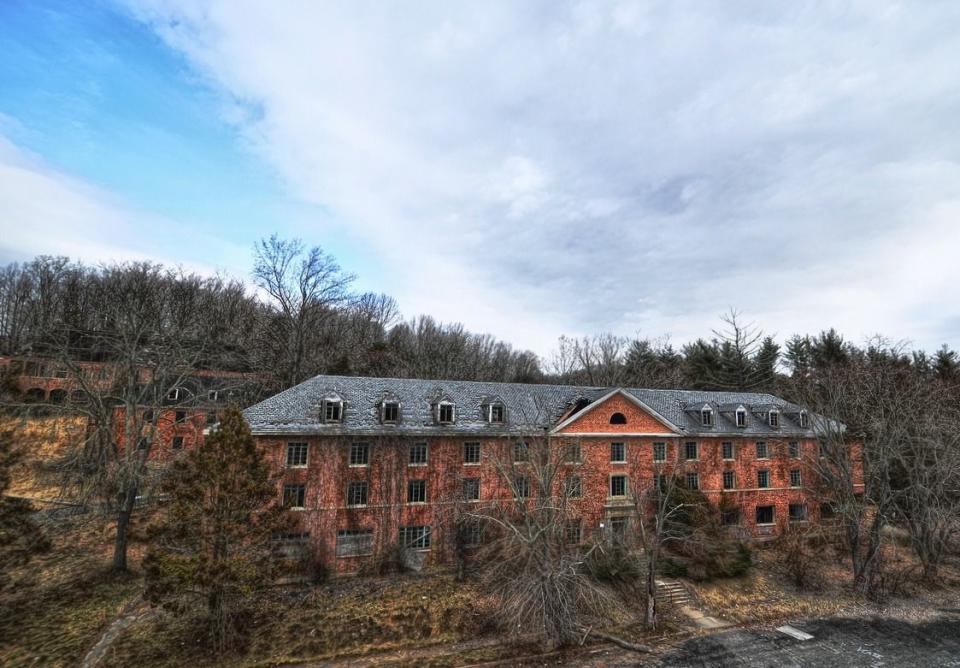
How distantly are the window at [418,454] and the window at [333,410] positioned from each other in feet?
16.0

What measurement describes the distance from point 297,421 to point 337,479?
4.16 m

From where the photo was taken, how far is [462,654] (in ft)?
65.3

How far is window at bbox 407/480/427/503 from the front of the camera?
93.7 feet

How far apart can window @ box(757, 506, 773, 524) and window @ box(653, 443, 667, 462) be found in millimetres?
9343

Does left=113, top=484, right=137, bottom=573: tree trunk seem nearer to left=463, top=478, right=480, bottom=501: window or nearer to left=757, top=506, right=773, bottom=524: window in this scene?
left=463, top=478, right=480, bottom=501: window

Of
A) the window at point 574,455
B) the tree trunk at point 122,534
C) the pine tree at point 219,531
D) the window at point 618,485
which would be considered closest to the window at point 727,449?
the window at point 618,485

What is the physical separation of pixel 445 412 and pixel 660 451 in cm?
1627

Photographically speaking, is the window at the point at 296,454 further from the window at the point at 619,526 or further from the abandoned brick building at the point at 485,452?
the window at the point at 619,526

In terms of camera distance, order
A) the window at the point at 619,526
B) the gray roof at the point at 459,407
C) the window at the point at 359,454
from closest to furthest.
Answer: the gray roof at the point at 459,407 < the window at the point at 359,454 < the window at the point at 619,526

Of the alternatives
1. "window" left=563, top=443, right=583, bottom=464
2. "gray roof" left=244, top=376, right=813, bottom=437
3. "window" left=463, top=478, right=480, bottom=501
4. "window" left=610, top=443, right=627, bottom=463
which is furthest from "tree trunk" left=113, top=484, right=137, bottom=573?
"window" left=610, top=443, right=627, bottom=463

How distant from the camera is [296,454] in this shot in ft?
87.8

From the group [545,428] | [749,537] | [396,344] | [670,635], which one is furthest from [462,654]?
[396,344]

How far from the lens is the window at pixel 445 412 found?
29.5m

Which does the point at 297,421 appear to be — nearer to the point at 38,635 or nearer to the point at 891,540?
the point at 38,635
